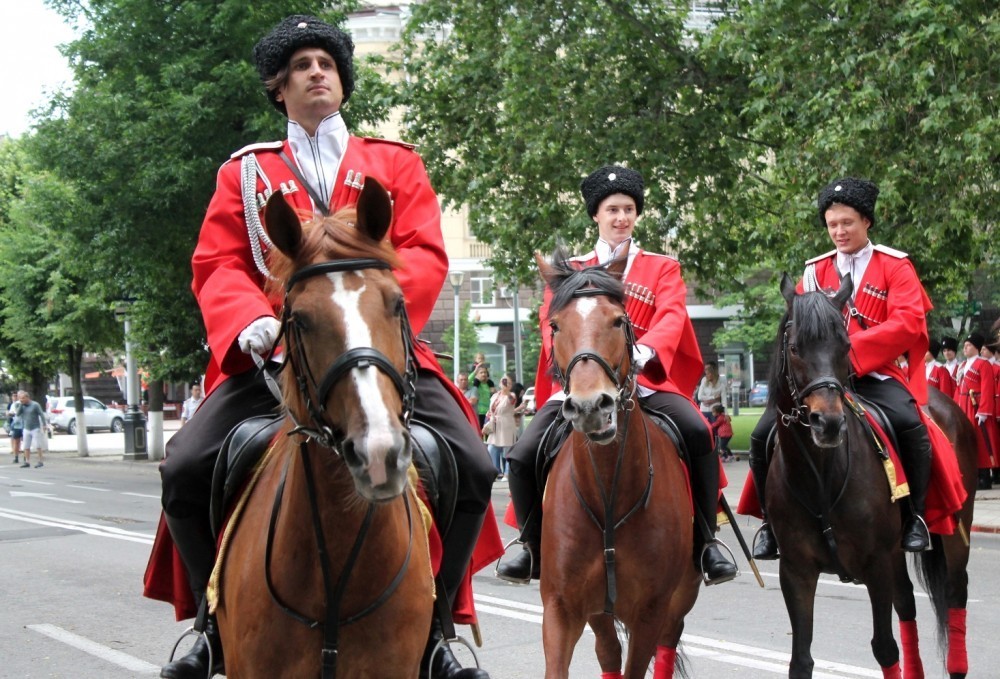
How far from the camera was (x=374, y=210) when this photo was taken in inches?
133

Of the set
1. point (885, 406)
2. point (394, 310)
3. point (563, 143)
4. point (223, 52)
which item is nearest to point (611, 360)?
point (394, 310)

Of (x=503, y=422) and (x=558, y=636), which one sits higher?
(x=503, y=422)

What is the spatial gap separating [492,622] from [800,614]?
324 centimetres

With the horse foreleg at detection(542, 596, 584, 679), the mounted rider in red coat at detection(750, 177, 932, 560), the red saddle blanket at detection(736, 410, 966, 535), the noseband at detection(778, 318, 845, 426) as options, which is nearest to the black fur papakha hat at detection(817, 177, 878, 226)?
the mounted rider in red coat at detection(750, 177, 932, 560)

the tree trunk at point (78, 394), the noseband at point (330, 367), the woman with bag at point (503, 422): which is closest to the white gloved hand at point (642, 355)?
the noseband at point (330, 367)

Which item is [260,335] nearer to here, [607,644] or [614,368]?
[614,368]

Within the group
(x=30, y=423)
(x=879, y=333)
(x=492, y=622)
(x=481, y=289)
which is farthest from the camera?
(x=481, y=289)

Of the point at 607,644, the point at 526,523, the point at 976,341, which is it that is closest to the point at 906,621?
the point at 607,644

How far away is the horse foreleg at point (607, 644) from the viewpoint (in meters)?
6.11

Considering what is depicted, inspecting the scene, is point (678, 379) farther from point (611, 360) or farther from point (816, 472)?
point (611, 360)

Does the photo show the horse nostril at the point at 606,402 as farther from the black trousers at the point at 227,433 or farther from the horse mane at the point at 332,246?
the horse mane at the point at 332,246

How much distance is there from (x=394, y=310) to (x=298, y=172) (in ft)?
4.36

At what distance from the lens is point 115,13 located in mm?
23453

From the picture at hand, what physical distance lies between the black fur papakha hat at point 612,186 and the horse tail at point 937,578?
312cm
